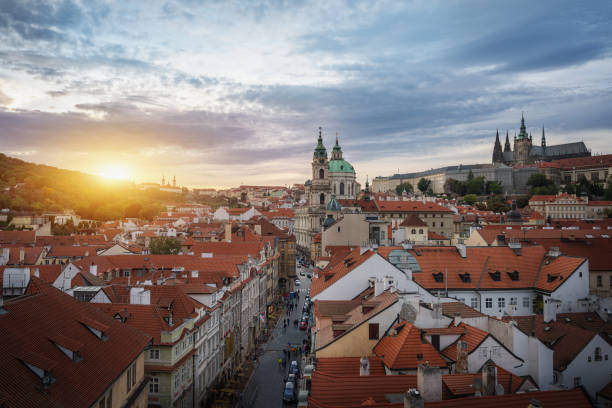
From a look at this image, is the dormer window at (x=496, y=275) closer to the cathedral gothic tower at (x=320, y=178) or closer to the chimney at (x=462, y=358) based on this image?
the chimney at (x=462, y=358)

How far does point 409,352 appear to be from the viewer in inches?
848

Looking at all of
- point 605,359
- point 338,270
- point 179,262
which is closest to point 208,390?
point 338,270

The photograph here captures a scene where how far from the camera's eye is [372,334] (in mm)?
24828

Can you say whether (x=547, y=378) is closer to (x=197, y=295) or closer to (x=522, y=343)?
(x=522, y=343)

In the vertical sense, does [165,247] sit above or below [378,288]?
above

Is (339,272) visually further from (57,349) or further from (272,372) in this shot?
(57,349)

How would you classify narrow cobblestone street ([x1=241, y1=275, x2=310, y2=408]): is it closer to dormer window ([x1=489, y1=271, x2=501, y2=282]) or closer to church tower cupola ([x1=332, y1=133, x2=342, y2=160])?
dormer window ([x1=489, y1=271, x2=501, y2=282])

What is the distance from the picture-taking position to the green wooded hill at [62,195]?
12556 cm

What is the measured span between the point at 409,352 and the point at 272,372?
21.0m

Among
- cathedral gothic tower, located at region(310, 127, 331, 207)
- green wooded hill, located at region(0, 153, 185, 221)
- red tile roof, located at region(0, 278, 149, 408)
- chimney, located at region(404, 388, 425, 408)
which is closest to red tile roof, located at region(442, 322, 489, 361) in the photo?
chimney, located at region(404, 388, 425, 408)

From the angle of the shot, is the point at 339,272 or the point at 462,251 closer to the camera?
the point at 339,272

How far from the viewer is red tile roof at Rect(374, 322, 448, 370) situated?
69.2ft

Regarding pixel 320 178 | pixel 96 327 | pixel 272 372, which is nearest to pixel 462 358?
pixel 96 327

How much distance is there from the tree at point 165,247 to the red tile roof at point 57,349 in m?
39.9
